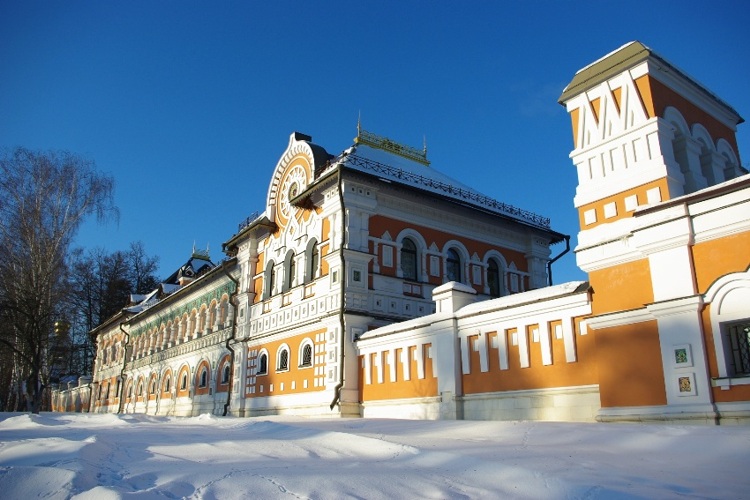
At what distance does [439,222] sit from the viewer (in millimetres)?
19438

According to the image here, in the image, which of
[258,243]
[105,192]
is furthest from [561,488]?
[105,192]

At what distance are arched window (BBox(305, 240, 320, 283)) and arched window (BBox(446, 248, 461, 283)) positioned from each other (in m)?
4.22

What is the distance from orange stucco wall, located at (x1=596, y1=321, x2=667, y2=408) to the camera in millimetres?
8773

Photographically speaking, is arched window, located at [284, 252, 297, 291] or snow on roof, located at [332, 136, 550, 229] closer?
snow on roof, located at [332, 136, 550, 229]

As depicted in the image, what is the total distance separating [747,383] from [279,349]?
46.9 feet

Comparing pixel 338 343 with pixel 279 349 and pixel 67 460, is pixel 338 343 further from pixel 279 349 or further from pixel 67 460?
pixel 67 460

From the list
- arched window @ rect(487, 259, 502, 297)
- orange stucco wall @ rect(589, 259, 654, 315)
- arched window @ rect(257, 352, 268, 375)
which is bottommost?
arched window @ rect(257, 352, 268, 375)

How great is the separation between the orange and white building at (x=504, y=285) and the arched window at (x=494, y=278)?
7 centimetres

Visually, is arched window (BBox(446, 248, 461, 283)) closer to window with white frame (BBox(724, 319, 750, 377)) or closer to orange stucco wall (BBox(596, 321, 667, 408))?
orange stucco wall (BBox(596, 321, 667, 408))

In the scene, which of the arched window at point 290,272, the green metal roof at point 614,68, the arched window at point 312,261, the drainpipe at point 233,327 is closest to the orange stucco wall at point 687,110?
the green metal roof at point 614,68

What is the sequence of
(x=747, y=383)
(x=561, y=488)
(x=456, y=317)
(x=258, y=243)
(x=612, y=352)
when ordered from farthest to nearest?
(x=258, y=243)
(x=456, y=317)
(x=612, y=352)
(x=747, y=383)
(x=561, y=488)

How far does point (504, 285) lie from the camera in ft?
67.8

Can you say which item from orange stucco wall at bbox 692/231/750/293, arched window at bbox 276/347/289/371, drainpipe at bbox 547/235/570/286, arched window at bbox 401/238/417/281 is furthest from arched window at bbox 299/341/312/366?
orange stucco wall at bbox 692/231/750/293

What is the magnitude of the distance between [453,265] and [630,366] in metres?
10.7
